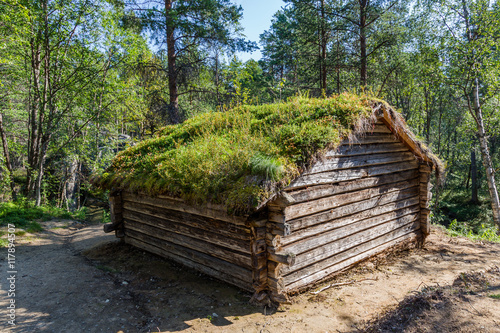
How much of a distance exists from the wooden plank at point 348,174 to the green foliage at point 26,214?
10.4 metres

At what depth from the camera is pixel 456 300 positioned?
4.48 m

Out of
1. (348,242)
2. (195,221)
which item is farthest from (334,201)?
(195,221)

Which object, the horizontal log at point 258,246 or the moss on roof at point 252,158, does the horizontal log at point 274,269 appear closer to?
the horizontal log at point 258,246

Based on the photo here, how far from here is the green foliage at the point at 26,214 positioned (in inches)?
393

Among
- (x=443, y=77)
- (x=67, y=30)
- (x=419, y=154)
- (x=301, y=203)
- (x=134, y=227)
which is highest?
(x=67, y=30)

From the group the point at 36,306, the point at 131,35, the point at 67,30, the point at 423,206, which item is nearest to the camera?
the point at 36,306

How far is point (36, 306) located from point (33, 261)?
3.13m

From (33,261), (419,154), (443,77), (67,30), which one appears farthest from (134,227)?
(443,77)

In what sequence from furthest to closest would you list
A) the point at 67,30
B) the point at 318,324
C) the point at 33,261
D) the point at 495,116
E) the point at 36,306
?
the point at 495,116 → the point at 67,30 → the point at 33,261 → the point at 36,306 → the point at 318,324

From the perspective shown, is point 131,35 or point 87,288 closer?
point 87,288

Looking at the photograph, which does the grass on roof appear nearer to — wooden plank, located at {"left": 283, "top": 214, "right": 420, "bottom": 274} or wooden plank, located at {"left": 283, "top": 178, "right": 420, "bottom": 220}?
wooden plank, located at {"left": 283, "top": 178, "right": 420, "bottom": 220}

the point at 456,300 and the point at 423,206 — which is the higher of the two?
the point at 423,206

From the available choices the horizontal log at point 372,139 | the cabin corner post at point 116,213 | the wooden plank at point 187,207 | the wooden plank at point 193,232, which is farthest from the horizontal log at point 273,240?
the cabin corner post at point 116,213

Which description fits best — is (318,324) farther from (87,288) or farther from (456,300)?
(87,288)
